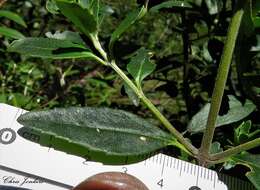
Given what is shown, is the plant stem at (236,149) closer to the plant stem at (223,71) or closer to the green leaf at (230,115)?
the plant stem at (223,71)

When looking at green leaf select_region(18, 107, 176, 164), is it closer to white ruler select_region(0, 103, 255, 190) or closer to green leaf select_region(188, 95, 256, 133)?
white ruler select_region(0, 103, 255, 190)

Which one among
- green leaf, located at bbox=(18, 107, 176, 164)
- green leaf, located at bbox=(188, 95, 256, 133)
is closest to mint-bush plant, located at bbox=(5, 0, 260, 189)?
green leaf, located at bbox=(18, 107, 176, 164)

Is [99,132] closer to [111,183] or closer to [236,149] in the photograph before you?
[111,183]

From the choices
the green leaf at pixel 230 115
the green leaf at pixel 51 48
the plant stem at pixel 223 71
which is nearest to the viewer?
the plant stem at pixel 223 71

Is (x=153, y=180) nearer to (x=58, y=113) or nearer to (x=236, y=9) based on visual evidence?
(x=58, y=113)

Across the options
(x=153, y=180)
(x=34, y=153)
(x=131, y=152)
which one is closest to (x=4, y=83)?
(x=34, y=153)

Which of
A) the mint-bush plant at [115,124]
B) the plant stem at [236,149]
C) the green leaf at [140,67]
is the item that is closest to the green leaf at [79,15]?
the mint-bush plant at [115,124]
